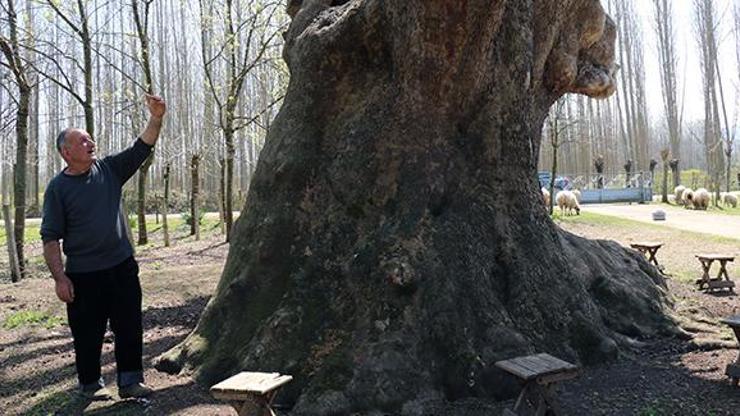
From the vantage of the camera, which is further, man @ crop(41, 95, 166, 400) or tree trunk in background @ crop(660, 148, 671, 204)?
tree trunk in background @ crop(660, 148, 671, 204)

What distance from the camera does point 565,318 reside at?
5566 millimetres

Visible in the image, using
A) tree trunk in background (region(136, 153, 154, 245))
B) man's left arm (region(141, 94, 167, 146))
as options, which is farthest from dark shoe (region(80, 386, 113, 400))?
tree trunk in background (region(136, 153, 154, 245))

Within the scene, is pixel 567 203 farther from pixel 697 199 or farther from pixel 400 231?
pixel 400 231

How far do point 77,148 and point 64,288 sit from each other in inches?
41.1

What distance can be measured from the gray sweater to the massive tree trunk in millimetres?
1288

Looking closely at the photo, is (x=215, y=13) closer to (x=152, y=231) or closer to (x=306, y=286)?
(x=152, y=231)

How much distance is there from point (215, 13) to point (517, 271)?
18.4 meters

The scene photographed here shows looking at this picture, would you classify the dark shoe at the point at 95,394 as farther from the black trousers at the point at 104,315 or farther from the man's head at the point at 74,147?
the man's head at the point at 74,147

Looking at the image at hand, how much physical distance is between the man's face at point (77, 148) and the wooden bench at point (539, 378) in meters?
3.39

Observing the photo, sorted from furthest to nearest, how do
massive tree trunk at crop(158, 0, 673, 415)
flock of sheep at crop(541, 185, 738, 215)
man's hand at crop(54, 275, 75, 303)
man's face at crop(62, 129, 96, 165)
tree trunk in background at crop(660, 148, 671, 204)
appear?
tree trunk in background at crop(660, 148, 671, 204)
flock of sheep at crop(541, 185, 738, 215)
massive tree trunk at crop(158, 0, 673, 415)
man's face at crop(62, 129, 96, 165)
man's hand at crop(54, 275, 75, 303)

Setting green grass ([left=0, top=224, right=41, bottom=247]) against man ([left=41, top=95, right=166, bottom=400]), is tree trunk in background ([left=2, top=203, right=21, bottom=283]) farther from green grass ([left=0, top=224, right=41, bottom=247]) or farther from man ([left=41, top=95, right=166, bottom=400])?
green grass ([left=0, top=224, right=41, bottom=247])

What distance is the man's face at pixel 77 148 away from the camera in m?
4.66

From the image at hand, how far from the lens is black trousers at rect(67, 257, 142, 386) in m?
4.79

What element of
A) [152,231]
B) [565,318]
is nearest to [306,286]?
[565,318]
